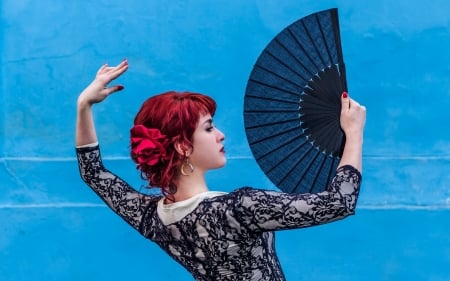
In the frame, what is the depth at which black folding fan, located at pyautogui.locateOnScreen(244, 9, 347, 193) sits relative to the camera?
201 cm

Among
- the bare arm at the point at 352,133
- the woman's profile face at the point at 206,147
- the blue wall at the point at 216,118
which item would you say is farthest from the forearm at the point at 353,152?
the blue wall at the point at 216,118

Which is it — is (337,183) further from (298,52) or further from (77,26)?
(77,26)

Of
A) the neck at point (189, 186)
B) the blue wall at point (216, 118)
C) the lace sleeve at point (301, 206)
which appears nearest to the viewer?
the lace sleeve at point (301, 206)

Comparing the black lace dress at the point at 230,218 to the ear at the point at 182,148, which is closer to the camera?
the black lace dress at the point at 230,218

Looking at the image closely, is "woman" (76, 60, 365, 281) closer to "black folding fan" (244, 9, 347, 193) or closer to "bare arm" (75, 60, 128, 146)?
"bare arm" (75, 60, 128, 146)

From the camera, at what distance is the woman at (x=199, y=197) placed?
181cm

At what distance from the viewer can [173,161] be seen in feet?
6.53

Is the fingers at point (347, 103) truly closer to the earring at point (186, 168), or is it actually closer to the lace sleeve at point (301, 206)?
the lace sleeve at point (301, 206)

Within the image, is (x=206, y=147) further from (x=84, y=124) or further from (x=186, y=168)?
(x=84, y=124)

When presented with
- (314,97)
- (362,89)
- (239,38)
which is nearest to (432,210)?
(362,89)

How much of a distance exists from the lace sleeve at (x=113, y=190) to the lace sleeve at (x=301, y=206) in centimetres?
37

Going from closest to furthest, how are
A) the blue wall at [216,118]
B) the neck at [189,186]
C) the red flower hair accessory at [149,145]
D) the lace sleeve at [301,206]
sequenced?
the lace sleeve at [301,206] → the red flower hair accessory at [149,145] → the neck at [189,186] → the blue wall at [216,118]

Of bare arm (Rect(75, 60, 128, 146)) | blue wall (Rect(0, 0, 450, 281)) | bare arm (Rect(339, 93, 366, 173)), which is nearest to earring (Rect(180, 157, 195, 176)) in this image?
bare arm (Rect(75, 60, 128, 146))

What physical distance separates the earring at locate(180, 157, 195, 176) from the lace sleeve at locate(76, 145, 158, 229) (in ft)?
0.50
